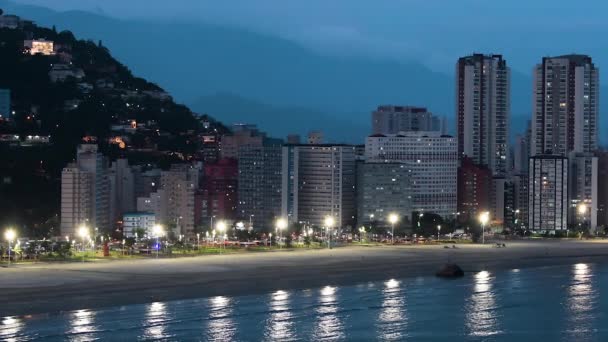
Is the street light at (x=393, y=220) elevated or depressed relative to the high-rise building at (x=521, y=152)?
depressed

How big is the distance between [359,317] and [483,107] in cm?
4360

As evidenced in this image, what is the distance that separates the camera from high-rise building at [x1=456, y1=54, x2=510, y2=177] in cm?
Result: 6356

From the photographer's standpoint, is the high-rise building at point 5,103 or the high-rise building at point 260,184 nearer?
the high-rise building at point 260,184

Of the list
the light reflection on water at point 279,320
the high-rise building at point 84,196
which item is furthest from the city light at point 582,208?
the light reflection on water at point 279,320

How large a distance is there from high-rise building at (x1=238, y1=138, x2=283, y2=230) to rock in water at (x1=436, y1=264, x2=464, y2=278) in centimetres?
1745

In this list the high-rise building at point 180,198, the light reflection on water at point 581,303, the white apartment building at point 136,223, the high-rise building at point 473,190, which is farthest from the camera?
the high-rise building at point 473,190

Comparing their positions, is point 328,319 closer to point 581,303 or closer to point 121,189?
point 581,303

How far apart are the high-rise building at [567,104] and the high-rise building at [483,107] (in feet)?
8.74

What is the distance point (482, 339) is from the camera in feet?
65.3

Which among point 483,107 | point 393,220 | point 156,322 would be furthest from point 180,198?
point 483,107

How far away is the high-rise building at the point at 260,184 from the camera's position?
157 feet

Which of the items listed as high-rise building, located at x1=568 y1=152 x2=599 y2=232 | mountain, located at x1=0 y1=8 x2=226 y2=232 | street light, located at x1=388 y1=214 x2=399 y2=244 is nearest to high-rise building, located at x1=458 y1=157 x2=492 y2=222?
high-rise building, located at x1=568 y1=152 x2=599 y2=232

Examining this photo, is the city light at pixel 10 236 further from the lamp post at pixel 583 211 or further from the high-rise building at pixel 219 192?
the lamp post at pixel 583 211

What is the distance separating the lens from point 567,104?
61250 millimetres
